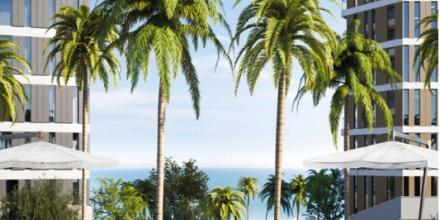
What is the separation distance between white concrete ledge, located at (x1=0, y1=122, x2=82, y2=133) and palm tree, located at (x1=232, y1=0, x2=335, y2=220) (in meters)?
27.1

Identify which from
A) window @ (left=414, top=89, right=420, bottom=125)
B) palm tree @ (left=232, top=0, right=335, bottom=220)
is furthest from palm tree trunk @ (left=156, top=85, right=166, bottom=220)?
window @ (left=414, top=89, right=420, bottom=125)

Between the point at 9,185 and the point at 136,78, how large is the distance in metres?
29.2

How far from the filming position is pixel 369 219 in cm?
3853

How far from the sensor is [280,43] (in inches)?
1063

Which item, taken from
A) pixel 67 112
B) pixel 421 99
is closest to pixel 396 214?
pixel 67 112

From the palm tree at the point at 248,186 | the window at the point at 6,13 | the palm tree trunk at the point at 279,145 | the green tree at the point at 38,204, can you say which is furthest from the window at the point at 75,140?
the palm tree at the point at 248,186

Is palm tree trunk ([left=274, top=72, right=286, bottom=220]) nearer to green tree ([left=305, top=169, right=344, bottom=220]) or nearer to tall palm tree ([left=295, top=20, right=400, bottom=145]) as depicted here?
tall palm tree ([left=295, top=20, right=400, bottom=145])

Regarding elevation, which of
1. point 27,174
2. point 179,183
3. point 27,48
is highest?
point 27,48

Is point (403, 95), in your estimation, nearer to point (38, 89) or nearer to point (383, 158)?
point (38, 89)

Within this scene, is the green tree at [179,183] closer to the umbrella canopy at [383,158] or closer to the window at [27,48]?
the window at [27,48]

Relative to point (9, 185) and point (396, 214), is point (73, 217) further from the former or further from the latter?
point (9, 185)

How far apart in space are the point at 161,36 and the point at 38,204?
21.4 feet

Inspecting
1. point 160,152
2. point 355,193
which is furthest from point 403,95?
point 160,152

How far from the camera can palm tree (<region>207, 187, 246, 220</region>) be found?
262ft
